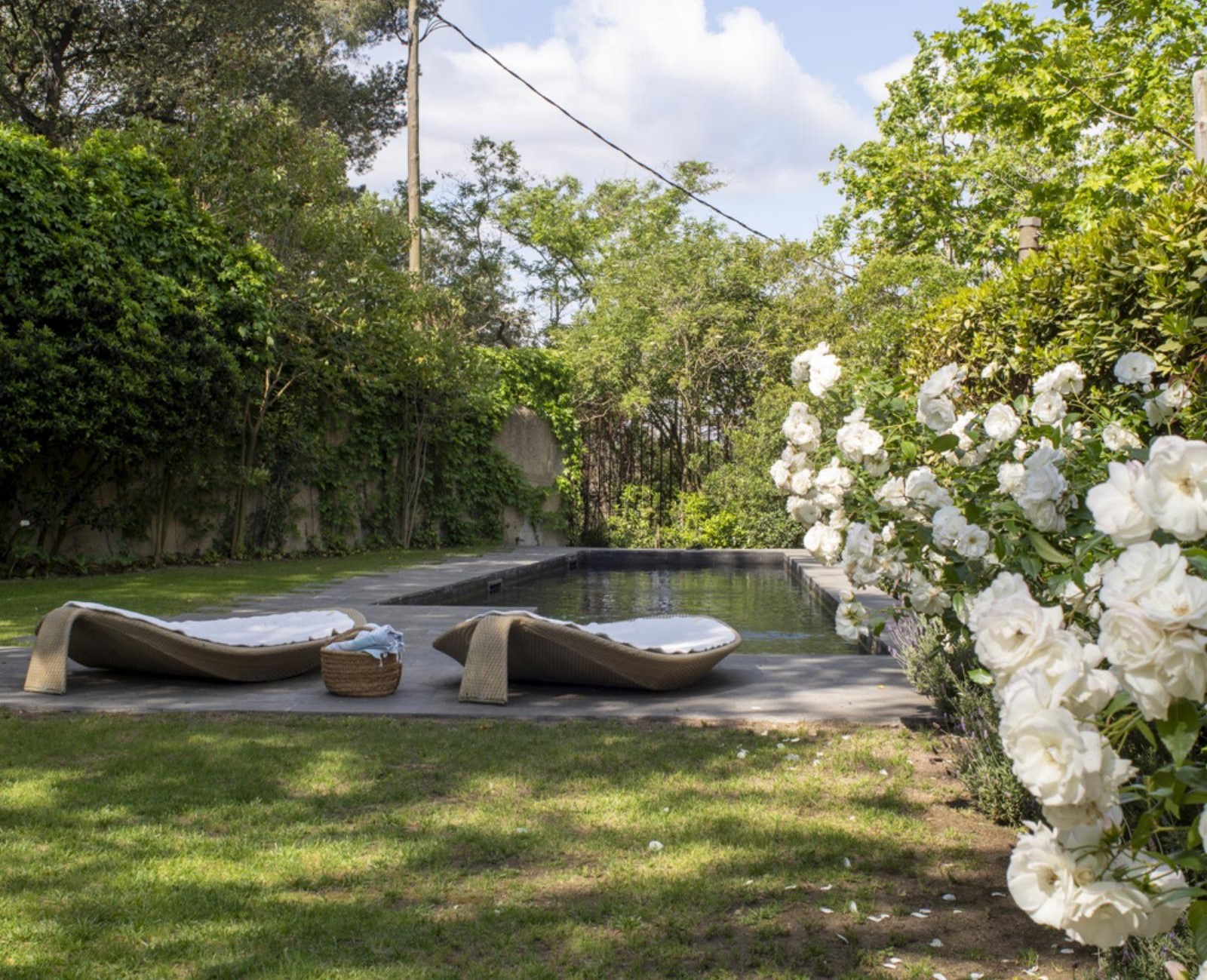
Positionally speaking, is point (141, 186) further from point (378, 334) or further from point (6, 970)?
point (6, 970)

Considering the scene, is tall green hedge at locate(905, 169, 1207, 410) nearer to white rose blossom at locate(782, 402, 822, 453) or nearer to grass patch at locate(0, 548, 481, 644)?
white rose blossom at locate(782, 402, 822, 453)

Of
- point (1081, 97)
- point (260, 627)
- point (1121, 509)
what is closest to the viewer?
point (1121, 509)

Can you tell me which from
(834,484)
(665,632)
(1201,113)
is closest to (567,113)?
(1201,113)

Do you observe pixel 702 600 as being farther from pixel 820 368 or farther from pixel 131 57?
pixel 131 57

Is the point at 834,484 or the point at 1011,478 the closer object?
the point at 1011,478

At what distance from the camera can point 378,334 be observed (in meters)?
13.2

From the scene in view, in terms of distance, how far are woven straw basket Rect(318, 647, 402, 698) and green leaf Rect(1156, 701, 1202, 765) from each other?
3722mm

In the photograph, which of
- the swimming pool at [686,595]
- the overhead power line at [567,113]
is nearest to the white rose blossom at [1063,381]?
the swimming pool at [686,595]

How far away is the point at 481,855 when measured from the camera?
2.71 m

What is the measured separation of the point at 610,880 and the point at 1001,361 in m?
4.64

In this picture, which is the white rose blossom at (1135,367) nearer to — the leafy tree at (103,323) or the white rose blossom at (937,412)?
the white rose blossom at (937,412)

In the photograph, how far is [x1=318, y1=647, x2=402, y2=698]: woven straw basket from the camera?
14.5 feet

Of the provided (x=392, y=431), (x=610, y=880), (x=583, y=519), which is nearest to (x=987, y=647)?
(x=610, y=880)

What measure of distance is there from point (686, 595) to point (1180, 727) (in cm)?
942
